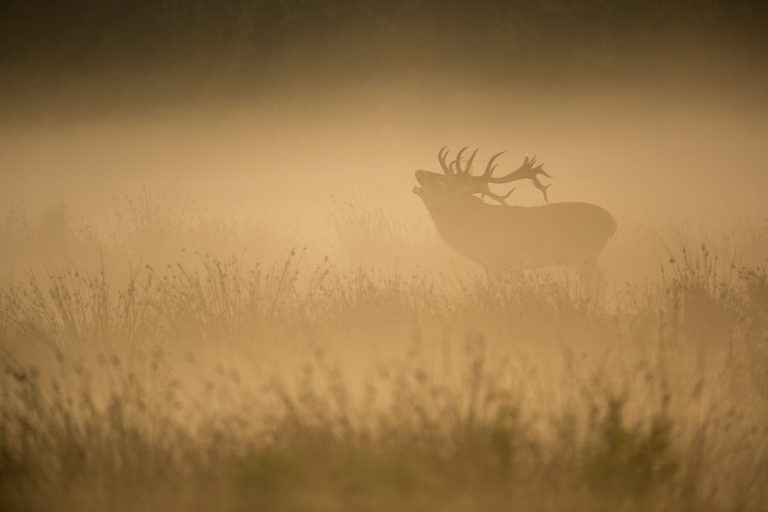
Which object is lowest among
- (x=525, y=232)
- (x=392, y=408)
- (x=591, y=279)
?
(x=392, y=408)

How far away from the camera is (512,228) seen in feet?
27.5

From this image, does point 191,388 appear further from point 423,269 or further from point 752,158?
point 752,158

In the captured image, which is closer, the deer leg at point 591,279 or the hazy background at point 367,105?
the deer leg at point 591,279

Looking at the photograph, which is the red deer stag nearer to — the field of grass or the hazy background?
the field of grass

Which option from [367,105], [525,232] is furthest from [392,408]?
→ [367,105]

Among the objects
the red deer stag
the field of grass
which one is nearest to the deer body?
the red deer stag

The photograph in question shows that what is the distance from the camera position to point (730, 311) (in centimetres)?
662

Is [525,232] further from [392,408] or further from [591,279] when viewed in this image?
[392,408]

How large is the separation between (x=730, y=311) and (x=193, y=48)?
1980 inches

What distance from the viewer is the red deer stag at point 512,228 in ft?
27.2

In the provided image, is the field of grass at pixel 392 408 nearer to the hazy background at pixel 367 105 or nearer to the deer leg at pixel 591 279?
the deer leg at pixel 591 279

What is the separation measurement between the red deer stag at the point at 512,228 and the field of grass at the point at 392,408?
77 cm

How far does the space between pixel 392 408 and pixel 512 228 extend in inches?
194

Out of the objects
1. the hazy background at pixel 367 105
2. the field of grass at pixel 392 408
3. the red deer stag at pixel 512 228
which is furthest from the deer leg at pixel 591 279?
the hazy background at pixel 367 105
